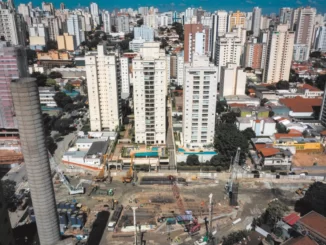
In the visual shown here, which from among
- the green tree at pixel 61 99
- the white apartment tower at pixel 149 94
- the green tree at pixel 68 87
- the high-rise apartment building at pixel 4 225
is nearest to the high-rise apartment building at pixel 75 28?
the green tree at pixel 68 87

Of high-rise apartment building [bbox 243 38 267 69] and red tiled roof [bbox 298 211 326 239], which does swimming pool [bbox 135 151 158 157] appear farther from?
high-rise apartment building [bbox 243 38 267 69]

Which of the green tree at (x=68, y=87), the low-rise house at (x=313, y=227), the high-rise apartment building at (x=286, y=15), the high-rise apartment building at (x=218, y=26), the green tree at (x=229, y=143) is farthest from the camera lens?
the high-rise apartment building at (x=286, y=15)

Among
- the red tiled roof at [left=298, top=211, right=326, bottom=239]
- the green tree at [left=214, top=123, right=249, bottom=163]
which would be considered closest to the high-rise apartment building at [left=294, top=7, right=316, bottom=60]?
the green tree at [left=214, top=123, right=249, bottom=163]

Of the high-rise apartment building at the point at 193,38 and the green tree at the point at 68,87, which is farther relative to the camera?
the green tree at the point at 68,87

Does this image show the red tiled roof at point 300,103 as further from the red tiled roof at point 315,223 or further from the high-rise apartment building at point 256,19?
the high-rise apartment building at point 256,19

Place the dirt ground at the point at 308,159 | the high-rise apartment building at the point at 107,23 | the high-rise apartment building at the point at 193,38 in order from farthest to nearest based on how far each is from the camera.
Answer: the high-rise apartment building at the point at 107,23
the high-rise apartment building at the point at 193,38
the dirt ground at the point at 308,159
